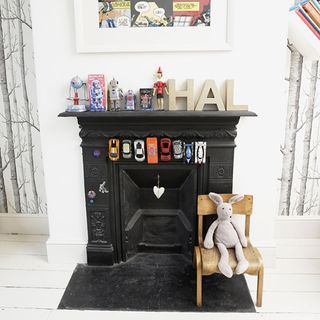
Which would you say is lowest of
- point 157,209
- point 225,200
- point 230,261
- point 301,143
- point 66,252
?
point 66,252

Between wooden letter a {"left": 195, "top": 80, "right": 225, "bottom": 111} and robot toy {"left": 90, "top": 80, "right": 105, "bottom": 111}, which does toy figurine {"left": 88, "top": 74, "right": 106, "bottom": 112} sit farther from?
wooden letter a {"left": 195, "top": 80, "right": 225, "bottom": 111}

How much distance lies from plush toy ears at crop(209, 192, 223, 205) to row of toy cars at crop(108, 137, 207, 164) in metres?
0.19

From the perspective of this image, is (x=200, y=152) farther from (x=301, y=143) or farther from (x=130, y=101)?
(x=301, y=143)

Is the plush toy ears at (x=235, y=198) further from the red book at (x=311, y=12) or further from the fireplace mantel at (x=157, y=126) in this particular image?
the red book at (x=311, y=12)

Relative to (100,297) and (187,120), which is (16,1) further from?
(100,297)

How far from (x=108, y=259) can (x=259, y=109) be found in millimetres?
1301

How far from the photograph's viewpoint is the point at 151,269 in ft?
7.13

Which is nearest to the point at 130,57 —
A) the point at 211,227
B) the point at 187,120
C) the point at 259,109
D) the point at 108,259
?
the point at 187,120

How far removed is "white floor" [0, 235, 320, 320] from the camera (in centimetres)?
179

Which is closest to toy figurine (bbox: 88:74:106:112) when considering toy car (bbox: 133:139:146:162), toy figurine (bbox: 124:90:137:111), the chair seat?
toy figurine (bbox: 124:90:137:111)

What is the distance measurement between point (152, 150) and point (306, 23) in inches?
43.9

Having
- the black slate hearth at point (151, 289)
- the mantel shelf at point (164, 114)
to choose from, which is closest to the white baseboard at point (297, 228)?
the black slate hearth at point (151, 289)

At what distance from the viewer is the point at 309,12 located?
1.94m

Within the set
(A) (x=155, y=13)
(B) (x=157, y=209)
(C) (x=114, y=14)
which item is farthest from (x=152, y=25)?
(B) (x=157, y=209)
